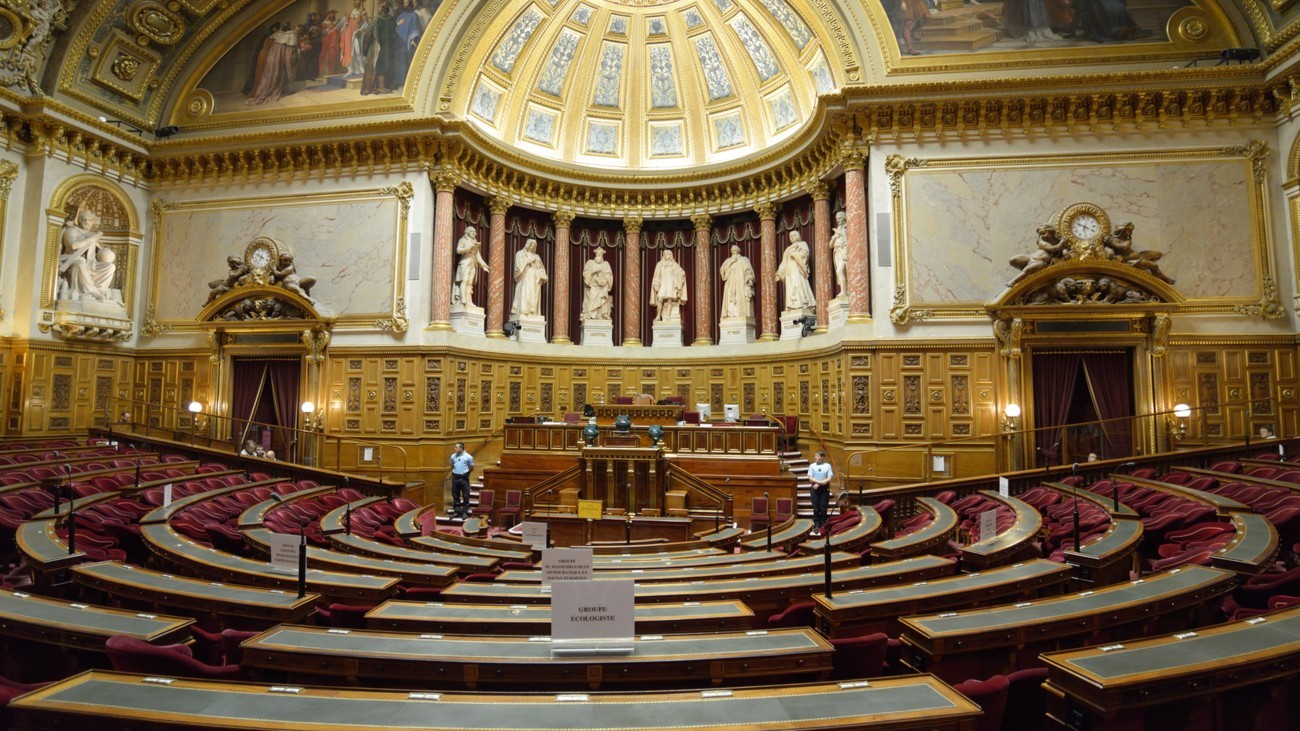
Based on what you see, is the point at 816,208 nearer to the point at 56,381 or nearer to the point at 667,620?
the point at 667,620

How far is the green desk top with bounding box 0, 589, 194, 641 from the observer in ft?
A: 14.0

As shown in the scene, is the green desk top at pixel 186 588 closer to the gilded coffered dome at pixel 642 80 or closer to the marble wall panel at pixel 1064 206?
the marble wall panel at pixel 1064 206

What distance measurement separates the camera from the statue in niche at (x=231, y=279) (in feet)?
66.8

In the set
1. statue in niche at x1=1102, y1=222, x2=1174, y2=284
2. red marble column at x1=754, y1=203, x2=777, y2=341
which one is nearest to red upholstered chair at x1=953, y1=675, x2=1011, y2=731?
statue in niche at x1=1102, y1=222, x2=1174, y2=284

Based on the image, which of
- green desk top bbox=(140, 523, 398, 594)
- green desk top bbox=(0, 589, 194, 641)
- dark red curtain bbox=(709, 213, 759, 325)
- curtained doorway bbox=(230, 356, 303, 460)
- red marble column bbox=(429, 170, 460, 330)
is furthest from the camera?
dark red curtain bbox=(709, 213, 759, 325)

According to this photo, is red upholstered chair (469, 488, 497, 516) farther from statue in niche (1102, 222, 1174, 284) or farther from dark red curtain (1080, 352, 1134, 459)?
statue in niche (1102, 222, 1174, 284)

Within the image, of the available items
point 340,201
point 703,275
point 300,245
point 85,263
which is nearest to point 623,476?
point 703,275

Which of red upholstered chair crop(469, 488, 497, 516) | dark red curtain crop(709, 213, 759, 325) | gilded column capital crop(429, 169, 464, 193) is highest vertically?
gilded column capital crop(429, 169, 464, 193)

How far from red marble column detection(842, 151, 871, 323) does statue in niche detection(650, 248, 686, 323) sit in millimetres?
7077

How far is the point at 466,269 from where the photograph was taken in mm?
21109

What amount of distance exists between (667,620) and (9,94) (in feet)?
75.2

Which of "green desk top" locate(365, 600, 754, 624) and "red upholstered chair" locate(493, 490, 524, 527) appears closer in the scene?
"green desk top" locate(365, 600, 754, 624)

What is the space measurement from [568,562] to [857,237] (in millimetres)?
15277

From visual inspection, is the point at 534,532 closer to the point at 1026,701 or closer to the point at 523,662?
the point at 523,662
